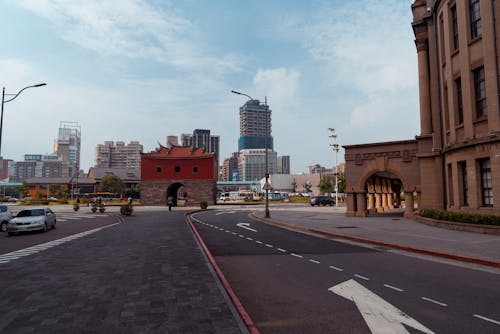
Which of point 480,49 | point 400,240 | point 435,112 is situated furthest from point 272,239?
point 435,112

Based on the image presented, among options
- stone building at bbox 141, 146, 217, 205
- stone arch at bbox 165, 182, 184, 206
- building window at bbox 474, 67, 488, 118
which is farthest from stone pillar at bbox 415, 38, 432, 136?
stone arch at bbox 165, 182, 184, 206

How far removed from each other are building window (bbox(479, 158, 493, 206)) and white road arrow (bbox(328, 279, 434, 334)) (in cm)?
1526

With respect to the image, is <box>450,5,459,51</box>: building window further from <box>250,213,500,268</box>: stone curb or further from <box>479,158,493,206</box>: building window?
<box>250,213,500,268</box>: stone curb

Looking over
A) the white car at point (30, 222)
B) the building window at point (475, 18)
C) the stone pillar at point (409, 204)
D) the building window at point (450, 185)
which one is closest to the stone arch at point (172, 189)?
the white car at point (30, 222)

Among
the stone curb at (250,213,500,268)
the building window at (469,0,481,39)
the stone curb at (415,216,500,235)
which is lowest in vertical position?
the stone curb at (250,213,500,268)

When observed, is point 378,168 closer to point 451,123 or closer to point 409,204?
point 409,204

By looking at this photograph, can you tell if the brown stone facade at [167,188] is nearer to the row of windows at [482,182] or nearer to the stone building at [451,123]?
the stone building at [451,123]

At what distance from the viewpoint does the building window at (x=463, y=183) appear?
66.0ft

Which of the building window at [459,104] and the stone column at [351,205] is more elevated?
the building window at [459,104]

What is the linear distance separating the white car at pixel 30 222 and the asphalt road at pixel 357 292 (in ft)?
44.6

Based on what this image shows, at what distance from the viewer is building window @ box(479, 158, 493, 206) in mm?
18062

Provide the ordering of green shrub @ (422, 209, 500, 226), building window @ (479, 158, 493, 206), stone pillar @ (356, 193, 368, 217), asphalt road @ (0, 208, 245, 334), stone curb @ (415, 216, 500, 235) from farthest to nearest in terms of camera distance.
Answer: stone pillar @ (356, 193, 368, 217) → building window @ (479, 158, 493, 206) → green shrub @ (422, 209, 500, 226) → stone curb @ (415, 216, 500, 235) → asphalt road @ (0, 208, 245, 334)

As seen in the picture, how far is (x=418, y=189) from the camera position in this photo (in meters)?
25.2

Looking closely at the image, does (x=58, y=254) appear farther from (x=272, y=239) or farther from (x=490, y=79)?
(x=490, y=79)
